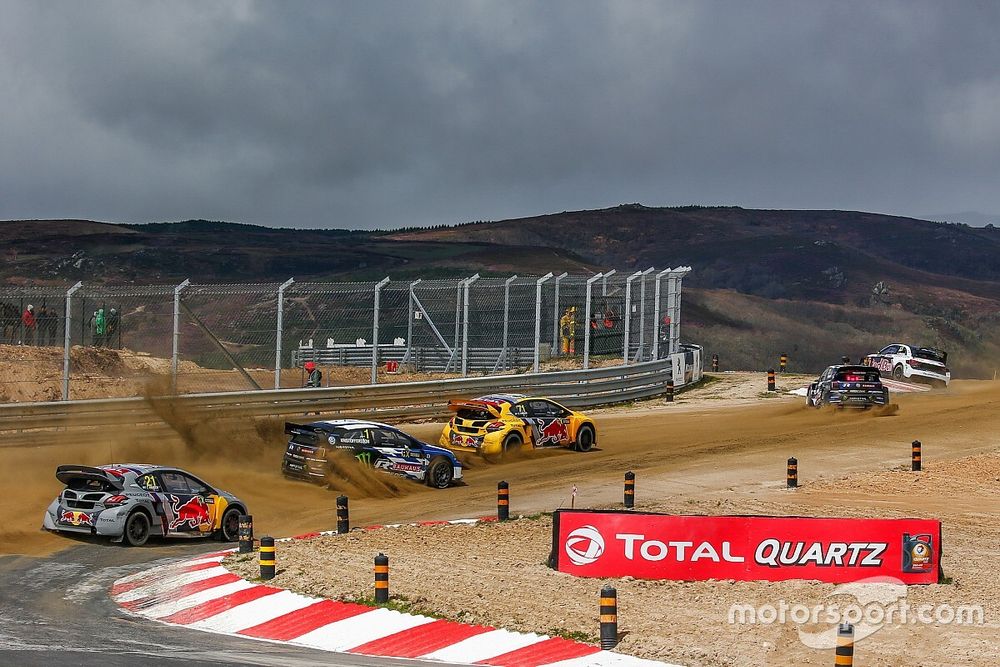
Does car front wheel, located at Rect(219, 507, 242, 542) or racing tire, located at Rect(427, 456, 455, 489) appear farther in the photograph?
racing tire, located at Rect(427, 456, 455, 489)

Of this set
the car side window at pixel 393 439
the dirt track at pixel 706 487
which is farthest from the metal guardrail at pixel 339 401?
the car side window at pixel 393 439

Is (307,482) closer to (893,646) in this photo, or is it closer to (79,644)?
(79,644)

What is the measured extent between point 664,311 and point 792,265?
88.4 metres

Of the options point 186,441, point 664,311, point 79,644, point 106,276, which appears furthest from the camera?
point 106,276

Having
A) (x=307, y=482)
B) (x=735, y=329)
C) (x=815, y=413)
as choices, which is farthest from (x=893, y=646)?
(x=735, y=329)

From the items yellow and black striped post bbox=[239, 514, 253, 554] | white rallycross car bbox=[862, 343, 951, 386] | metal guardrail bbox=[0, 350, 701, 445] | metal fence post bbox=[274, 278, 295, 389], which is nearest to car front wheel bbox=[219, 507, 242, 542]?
yellow and black striped post bbox=[239, 514, 253, 554]

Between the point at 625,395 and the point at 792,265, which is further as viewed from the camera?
the point at 792,265

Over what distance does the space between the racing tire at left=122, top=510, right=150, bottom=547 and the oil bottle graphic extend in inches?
379

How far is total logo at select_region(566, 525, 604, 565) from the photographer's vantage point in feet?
47.2

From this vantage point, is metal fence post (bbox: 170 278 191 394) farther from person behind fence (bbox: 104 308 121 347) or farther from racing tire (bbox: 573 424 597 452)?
racing tire (bbox: 573 424 597 452)

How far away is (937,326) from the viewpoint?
258ft

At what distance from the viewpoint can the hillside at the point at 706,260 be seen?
7938 cm

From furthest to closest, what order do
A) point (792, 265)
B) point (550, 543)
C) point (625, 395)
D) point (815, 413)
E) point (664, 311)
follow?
1. point (792, 265)
2. point (664, 311)
3. point (625, 395)
4. point (815, 413)
5. point (550, 543)

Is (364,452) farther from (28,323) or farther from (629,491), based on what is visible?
(28,323)
